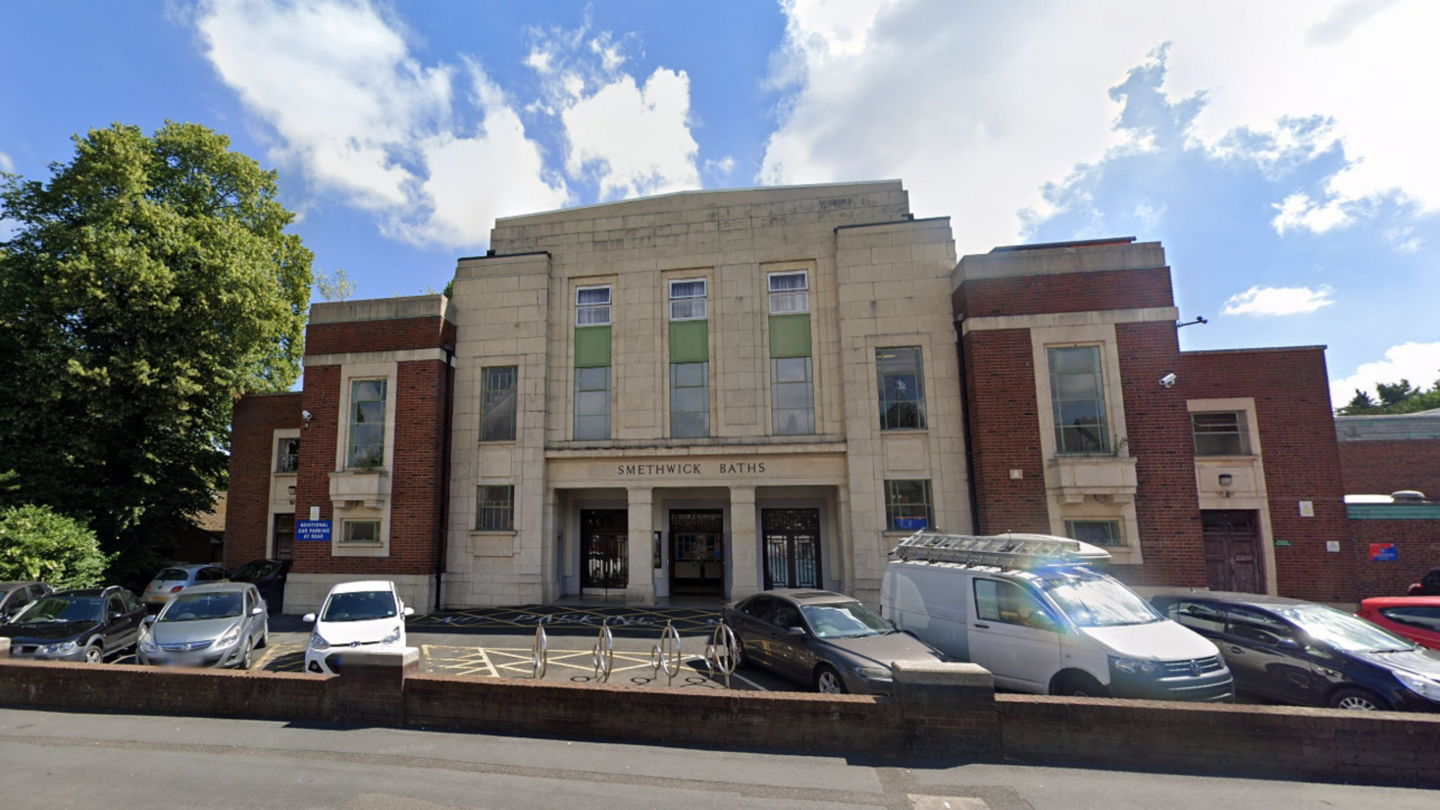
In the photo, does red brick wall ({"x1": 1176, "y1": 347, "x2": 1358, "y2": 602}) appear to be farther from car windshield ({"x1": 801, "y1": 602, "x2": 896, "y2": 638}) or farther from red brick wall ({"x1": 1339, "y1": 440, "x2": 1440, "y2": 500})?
car windshield ({"x1": 801, "y1": 602, "x2": 896, "y2": 638})

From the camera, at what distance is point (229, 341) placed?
66.6 ft

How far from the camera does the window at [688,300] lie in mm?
19281

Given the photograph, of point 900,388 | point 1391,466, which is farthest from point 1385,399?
point 900,388

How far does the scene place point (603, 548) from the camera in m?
20.4

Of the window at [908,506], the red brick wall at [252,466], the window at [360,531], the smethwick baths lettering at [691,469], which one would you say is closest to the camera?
the window at [908,506]

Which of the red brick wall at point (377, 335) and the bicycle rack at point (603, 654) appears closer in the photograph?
the bicycle rack at point (603, 654)

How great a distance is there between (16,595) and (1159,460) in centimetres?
2494

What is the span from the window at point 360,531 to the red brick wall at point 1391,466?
94.9 ft

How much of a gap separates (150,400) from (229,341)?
2.69 meters

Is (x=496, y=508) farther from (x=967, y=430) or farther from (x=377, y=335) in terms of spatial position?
(x=967, y=430)

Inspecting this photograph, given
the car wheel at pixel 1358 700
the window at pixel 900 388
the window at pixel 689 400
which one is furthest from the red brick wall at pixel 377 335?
the car wheel at pixel 1358 700

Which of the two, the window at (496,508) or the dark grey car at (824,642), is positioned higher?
the window at (496,508)

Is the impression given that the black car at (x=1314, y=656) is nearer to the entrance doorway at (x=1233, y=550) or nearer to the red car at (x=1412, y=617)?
the red car at (x=1412, y=617)

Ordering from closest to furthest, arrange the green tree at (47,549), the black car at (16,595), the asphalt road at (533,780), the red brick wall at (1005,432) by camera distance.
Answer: the asphalt road at (533,780) → the black car at (16,595) → the green tree at (47,549) → the red brick wall at (1005,432)
